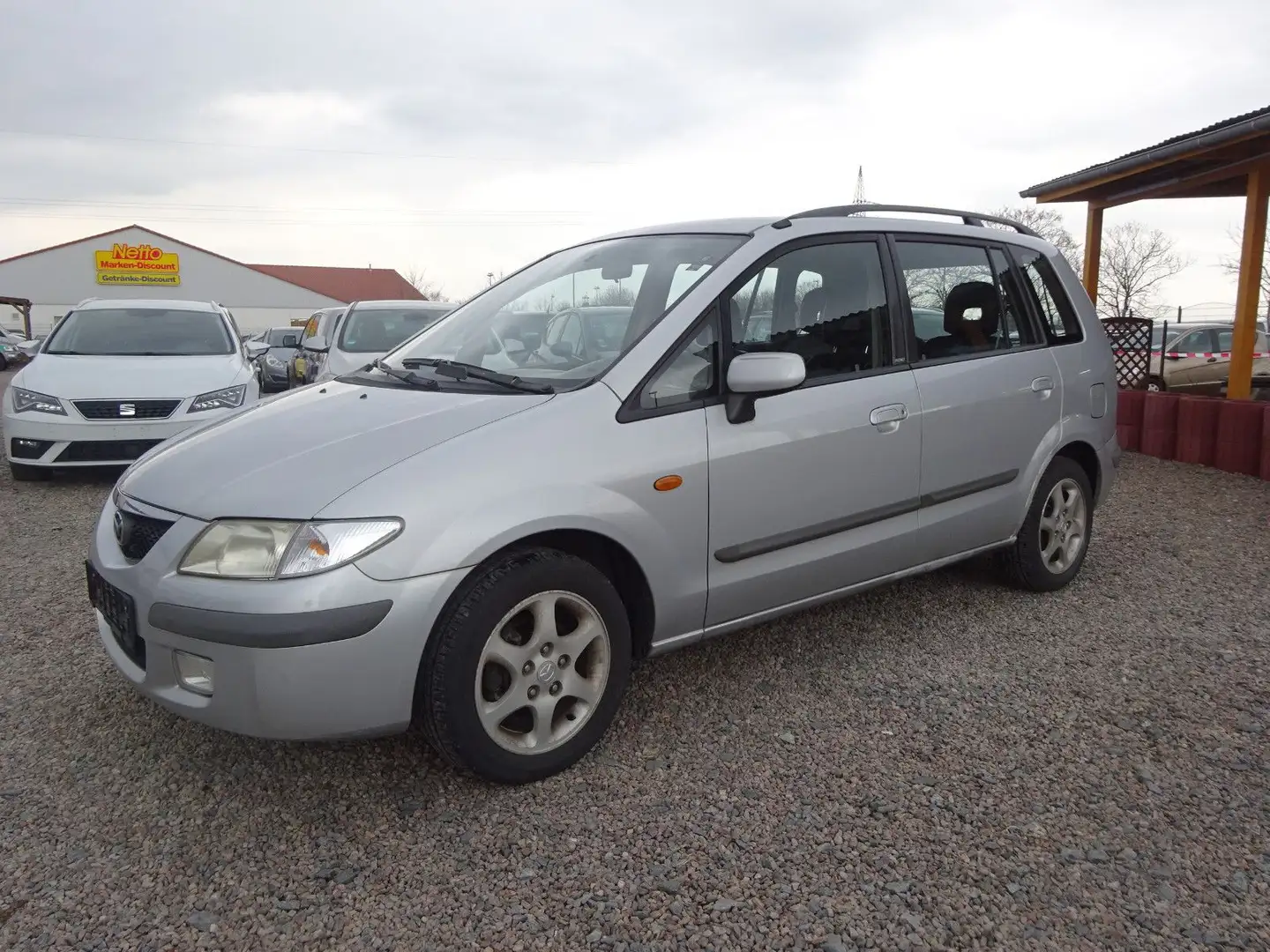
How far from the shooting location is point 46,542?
5.67 m

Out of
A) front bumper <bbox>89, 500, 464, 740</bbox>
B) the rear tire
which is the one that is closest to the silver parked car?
front bumper <bbox>89, 500, 464, 740</bbox>

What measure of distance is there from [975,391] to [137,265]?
6153 cm

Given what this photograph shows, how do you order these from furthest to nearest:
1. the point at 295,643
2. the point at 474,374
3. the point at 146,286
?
the point at 146,286 < the point at 474,374 < the point at 295,643

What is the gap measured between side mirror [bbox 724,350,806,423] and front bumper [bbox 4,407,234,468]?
5.33m

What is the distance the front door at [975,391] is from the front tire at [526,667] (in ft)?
5.20

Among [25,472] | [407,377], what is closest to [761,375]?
[407,377]

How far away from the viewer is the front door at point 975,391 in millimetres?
3787

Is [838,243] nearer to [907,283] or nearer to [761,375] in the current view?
[907,283]

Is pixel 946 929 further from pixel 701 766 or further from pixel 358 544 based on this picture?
pixel 358 544

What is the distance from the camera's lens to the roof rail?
361 centimetres

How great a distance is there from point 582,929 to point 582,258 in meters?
2.55

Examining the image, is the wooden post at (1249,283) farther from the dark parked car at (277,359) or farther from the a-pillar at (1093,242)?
the dark parked car at (277,359)

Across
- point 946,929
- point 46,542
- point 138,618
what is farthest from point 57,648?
point 946,929

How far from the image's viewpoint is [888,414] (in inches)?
140
